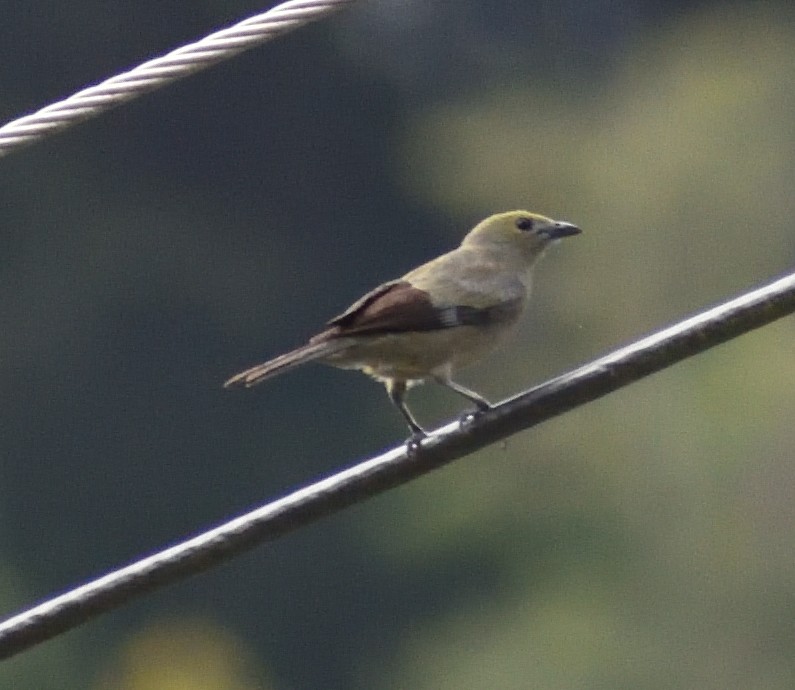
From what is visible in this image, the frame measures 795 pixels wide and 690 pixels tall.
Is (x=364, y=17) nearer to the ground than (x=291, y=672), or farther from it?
farther from it

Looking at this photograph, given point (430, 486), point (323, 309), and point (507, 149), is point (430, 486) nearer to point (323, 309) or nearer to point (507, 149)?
point (323, 309)

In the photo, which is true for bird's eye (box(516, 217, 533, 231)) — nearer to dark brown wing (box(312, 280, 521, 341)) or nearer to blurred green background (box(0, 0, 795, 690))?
dark brown wing (box(312, 280, 521, 341))

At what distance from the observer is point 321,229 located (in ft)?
84.7

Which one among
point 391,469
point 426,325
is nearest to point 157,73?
point 391,469

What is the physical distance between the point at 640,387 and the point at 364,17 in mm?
6070

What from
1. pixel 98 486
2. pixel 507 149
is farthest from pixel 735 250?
pixel 98 486

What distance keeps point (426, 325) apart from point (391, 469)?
2065mm

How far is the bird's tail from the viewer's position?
18.9ft

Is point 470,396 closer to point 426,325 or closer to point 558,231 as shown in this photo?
point 426,325

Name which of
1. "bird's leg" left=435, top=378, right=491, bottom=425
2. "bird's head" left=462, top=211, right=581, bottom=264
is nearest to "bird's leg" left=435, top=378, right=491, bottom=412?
"bird's leg" left=435, top=378, right=491, bottom=425

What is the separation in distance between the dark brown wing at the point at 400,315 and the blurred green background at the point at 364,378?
44.6 feet

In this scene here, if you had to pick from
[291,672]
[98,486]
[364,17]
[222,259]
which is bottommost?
[291,672]

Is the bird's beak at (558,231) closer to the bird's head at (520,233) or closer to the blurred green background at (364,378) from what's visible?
the bird's head at (520,233)

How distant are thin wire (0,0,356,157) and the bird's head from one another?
2595 mm
